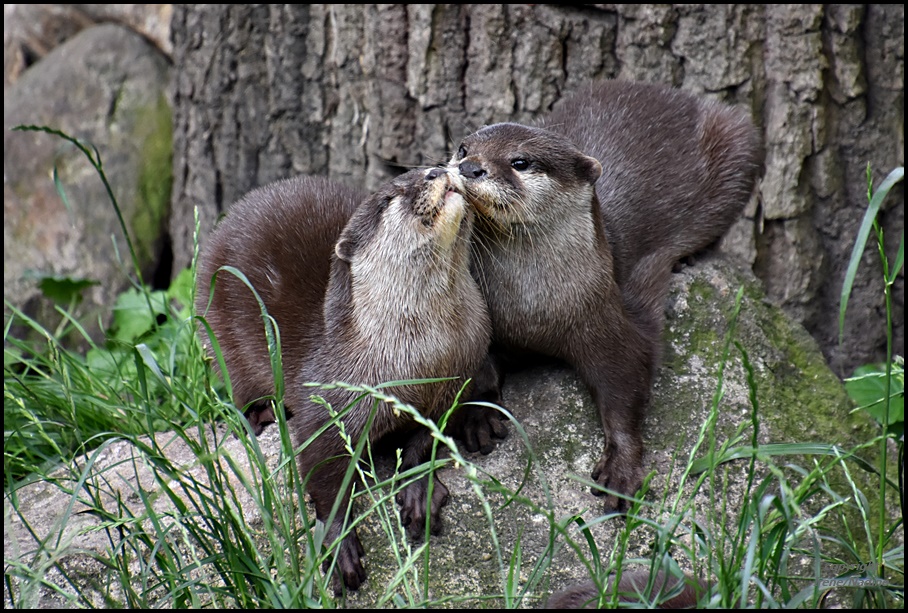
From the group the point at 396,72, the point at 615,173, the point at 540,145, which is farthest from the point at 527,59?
the point at 540,145

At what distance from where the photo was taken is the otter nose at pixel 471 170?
7.84 feet

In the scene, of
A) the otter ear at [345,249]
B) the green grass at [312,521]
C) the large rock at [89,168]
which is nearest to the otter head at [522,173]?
the otter ear at [345,249]

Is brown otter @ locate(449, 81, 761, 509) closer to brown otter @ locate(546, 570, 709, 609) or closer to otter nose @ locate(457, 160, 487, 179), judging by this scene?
otter nose @ locate(457, 160, 487, 179)

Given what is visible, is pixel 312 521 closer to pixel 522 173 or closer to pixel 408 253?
pixel 408 253

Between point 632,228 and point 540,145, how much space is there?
62cm

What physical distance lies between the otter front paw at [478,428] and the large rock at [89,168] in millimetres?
2416

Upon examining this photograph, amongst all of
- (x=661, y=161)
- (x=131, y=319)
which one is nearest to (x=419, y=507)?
(x=661, y=161)

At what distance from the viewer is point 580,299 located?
2.52 metres

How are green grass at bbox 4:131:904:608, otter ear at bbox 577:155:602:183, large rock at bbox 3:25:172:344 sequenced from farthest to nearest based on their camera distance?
large rock at bbox 3:25:172:344 < otter ear at bbox 577:155:602:183 < green grass at bbox 4:131:904:608

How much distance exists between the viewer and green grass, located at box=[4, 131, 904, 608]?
1.74 metres

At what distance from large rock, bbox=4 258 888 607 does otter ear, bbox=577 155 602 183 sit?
1.80 feet

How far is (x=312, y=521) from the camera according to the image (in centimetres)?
224

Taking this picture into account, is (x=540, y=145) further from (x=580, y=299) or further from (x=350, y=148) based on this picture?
(x=350, y=148)

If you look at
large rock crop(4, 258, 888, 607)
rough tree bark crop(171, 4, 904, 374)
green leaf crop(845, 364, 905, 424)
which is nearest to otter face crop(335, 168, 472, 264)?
large rock crop(4, 258, 888, 607)
